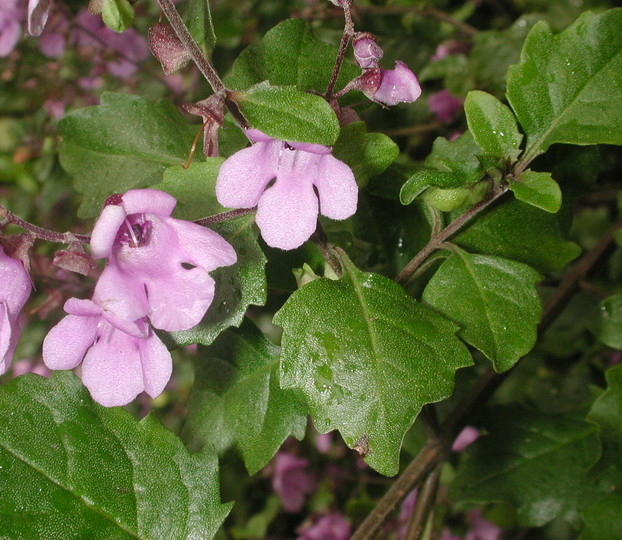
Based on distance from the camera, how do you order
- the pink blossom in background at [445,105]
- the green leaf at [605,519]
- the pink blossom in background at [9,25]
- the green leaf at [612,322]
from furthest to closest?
1. the pink blossom in background at [9,25]
2. the pink blossom in background at [445,105]
3. the green leaf at [612,322]
4. the green leaf at [605,519]

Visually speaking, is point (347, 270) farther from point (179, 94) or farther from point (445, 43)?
point (179, 94)

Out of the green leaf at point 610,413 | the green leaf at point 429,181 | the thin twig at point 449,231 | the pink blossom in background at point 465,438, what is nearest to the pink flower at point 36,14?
the green leaf at point 429,181

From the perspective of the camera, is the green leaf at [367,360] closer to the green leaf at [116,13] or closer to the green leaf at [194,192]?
the green leaf at [194,192]

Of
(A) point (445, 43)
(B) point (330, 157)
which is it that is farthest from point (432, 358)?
(A) point (445, 43)

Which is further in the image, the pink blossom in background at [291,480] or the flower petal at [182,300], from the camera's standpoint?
the pink blossom in background at [291,480]

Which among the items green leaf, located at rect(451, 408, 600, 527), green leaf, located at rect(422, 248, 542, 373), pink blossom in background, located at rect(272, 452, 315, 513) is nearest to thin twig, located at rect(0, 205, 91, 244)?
green leaf, located at rect(422, 248, 542, 373)

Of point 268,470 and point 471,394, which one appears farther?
point 268,470
